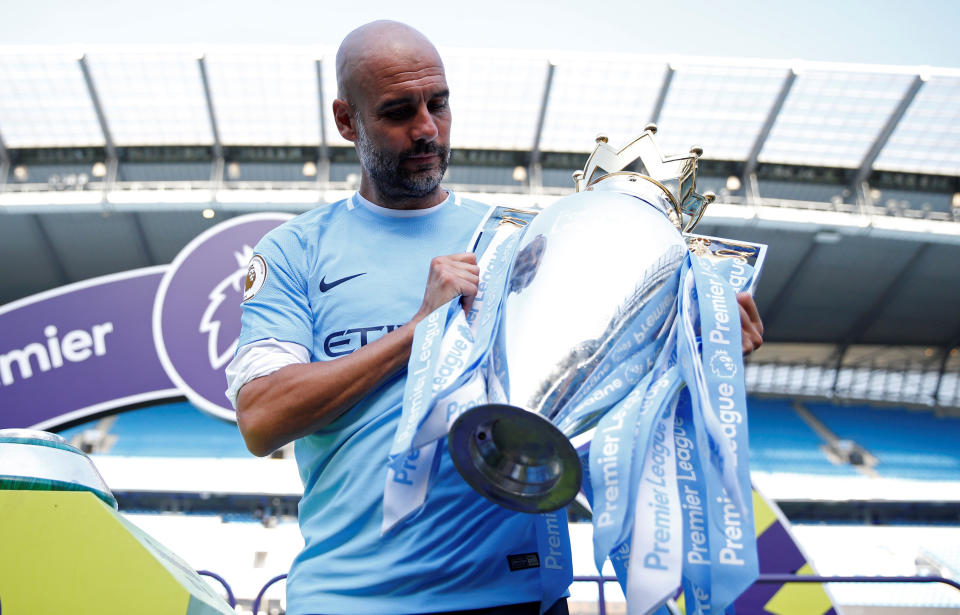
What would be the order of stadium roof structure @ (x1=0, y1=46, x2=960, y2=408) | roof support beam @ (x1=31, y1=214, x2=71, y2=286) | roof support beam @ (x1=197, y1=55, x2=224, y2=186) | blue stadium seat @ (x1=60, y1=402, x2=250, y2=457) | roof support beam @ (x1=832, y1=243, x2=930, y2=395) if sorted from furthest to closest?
1. blue stadium seat @ (x1=60, y1=402, x2=250, y2=457)
2. roof support beam @ (x1=832, y1=243, x2=930, y2=395)
3. roof support beam @ (x1=31, y1=214, x2=71, y2=286)
4. roof support beam @ (x1=197, y1=55, x2=224, y2=186)
5. stadium roof structure @ (x1=0, y1=46, x2=960, y2=408)

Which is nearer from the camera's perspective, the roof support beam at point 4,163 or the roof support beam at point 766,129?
the roof support beam at point 766,129

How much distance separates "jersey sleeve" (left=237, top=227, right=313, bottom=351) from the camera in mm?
986

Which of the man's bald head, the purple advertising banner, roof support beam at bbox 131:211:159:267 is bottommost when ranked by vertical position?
roof support beam at bbox 131:211:159:267

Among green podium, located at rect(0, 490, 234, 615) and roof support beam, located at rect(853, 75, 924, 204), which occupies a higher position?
green podium, located at rect(0, 490, 234, 615)

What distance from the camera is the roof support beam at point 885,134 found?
11766 mm

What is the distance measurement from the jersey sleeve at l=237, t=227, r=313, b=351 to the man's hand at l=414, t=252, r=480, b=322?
0.20 meters

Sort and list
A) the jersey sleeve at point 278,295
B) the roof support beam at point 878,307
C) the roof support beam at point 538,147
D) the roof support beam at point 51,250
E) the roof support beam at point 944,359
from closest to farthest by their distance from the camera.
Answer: the jersey sleeve at point 278,295 < the roof support beam at point 538,147 < the roof support beam at point 51,250 < the roof support beam at point 878,307 < the roof support beam at point 944,359

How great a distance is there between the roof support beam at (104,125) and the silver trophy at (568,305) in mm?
12389

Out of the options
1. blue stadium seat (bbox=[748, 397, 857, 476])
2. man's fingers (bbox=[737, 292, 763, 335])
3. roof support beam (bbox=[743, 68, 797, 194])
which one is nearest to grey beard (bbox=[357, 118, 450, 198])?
man's fingers (bbox=[737, 292, 763, 335])

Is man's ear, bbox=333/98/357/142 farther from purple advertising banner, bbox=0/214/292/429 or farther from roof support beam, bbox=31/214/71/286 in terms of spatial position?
roof support beam, bbox=31/214/71/286

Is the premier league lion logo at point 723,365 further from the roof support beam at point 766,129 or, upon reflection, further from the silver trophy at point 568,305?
the roof support beam at point 766,129

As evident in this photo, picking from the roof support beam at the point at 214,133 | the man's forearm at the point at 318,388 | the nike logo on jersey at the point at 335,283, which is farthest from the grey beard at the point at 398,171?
the roof support beam at the point at 214,133

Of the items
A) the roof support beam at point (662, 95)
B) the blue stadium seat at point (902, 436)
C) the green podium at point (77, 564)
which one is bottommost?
the blue stadium seat at point (902, 436)

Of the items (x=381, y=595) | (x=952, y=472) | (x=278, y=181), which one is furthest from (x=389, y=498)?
(x=952, y=472)
